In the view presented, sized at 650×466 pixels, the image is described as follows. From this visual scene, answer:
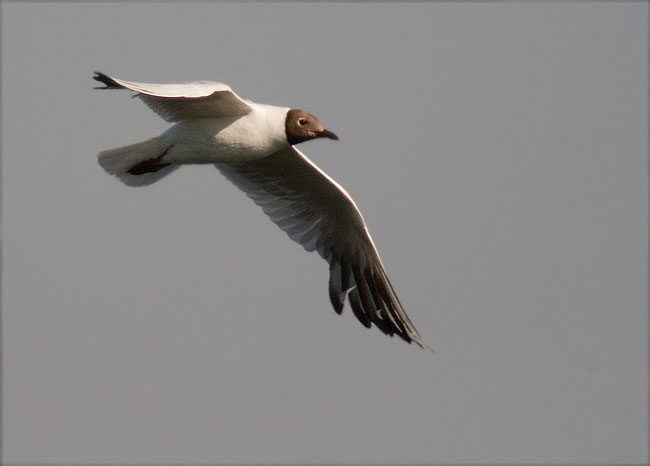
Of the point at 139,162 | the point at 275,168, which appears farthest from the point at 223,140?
the point at 275,168

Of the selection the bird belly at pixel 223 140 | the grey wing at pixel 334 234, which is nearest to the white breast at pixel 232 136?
the bird belly at pixel 223 140

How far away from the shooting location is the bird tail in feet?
26.6

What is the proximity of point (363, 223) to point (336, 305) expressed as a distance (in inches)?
28.7

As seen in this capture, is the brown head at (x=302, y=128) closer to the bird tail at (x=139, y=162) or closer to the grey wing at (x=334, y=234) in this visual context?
the bird tail at (x=139, y=162)

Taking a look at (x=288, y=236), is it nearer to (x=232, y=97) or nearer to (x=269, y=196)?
(x=269, y=196)

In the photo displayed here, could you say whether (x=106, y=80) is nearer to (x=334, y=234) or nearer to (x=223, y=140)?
(x=223, y=140)

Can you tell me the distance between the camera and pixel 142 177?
8555mm

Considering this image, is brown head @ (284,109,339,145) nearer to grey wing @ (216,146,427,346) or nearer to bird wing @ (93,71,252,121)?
bird wing @ (93,71,252,121)

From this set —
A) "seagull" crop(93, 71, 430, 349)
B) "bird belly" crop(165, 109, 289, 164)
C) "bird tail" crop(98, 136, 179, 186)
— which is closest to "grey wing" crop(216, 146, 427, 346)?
"seagull" crop(93, 71, 430, 349)

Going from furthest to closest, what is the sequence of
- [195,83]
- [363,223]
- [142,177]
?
1. [363,223]
2. [142,177]
3. [195,83]

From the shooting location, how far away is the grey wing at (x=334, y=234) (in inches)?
362

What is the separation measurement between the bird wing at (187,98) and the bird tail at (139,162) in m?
0.22

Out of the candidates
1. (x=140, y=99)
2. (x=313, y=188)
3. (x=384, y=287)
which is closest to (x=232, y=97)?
(x=140, y=99)

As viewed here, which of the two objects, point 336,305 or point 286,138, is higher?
point 286,138
